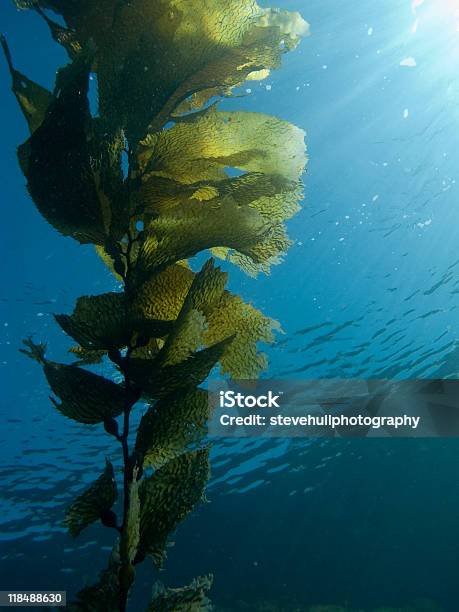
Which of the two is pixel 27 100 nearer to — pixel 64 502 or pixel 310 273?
pixel 310 273

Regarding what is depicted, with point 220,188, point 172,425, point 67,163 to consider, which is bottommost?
point 172,425

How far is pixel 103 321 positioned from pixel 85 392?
0.79 feet

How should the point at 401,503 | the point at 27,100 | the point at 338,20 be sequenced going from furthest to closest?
the point at 401,503 → the point at 338,20 → the point at 27,100

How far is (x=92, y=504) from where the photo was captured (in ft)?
4.81

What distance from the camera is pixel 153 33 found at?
5.47 ft

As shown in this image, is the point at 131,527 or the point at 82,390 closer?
the point at 131,527

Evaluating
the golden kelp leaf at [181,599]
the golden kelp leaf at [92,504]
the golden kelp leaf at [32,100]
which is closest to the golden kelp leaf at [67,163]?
the golden kelp leaf at [32,100]

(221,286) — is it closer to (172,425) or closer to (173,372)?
(173,372)

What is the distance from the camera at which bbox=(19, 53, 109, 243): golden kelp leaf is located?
1426 mm

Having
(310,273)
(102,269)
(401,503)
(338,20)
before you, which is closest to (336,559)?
(401,503)

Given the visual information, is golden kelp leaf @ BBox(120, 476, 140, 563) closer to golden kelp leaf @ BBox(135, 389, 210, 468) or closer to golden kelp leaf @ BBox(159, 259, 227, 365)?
golden kelp leaf @ BBox(135, 389, 210, 468)

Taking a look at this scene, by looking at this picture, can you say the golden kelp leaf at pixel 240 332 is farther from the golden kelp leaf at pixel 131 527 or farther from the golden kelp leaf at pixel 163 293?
the golden kelp leaf at pixel 131 527

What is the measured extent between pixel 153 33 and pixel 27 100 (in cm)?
58

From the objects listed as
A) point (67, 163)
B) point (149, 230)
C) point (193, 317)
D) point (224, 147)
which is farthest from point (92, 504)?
point (224, 147)
